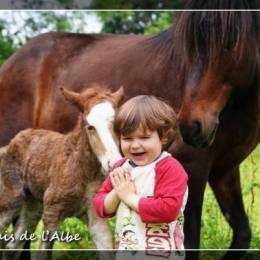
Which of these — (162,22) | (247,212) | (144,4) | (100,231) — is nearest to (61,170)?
(100,231)

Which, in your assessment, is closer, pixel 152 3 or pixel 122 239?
pixel 122 239

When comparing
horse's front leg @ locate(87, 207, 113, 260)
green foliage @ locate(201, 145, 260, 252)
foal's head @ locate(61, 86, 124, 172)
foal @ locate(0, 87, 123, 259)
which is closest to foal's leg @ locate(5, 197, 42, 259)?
foal @ locate(0, 87, 123, 259)

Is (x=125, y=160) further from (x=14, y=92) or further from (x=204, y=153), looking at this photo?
(x=14, y=92)

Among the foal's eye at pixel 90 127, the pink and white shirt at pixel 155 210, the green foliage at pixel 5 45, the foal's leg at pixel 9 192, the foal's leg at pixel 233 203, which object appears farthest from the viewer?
the green foliage at pixel 5 45

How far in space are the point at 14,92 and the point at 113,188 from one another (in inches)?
100

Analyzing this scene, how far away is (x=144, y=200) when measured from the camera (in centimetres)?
294

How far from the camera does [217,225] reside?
554 cm

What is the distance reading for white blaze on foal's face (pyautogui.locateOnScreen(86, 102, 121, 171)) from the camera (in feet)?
12.1

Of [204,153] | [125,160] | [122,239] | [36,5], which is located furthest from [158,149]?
[36,5]

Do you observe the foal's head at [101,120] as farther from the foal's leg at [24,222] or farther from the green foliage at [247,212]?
the green foliage at [247,212]

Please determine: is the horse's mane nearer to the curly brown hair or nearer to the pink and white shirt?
the curly brown hair

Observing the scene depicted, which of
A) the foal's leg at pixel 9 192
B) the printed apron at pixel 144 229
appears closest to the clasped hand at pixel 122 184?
the printed apron at pixel 144 229

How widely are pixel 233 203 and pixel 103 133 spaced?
1.64 metres

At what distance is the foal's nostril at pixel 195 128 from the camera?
3.71m
